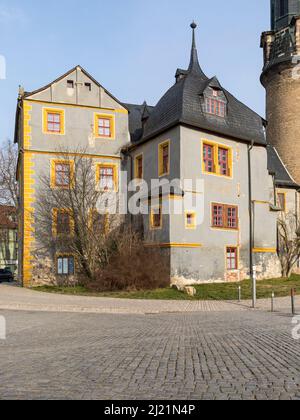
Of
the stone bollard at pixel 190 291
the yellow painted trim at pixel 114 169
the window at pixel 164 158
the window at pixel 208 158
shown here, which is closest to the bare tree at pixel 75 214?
the yellow painted trim at pixel 114 169

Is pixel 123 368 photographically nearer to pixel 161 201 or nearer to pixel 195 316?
pixel 195 316

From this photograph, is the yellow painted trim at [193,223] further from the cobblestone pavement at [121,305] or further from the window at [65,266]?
the window at [65,266]

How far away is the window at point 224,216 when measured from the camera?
80.9ft

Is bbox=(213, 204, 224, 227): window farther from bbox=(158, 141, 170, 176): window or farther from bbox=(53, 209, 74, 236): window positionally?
bbox=(53, 209, 74, 236): window

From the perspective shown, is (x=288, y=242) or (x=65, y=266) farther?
(x=288, y=242)

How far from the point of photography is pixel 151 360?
24.2ft

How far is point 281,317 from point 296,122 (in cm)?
2461

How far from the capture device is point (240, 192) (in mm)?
26016

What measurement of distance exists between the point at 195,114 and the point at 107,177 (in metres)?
7.01

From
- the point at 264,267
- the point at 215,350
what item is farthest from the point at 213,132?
the point at 215,350

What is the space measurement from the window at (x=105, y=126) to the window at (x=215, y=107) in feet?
20.9

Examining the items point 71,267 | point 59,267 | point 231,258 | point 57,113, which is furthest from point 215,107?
point 59,267

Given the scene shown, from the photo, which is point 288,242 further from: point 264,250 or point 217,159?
point 217,159

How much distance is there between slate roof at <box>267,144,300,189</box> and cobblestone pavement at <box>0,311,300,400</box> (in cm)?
2156
